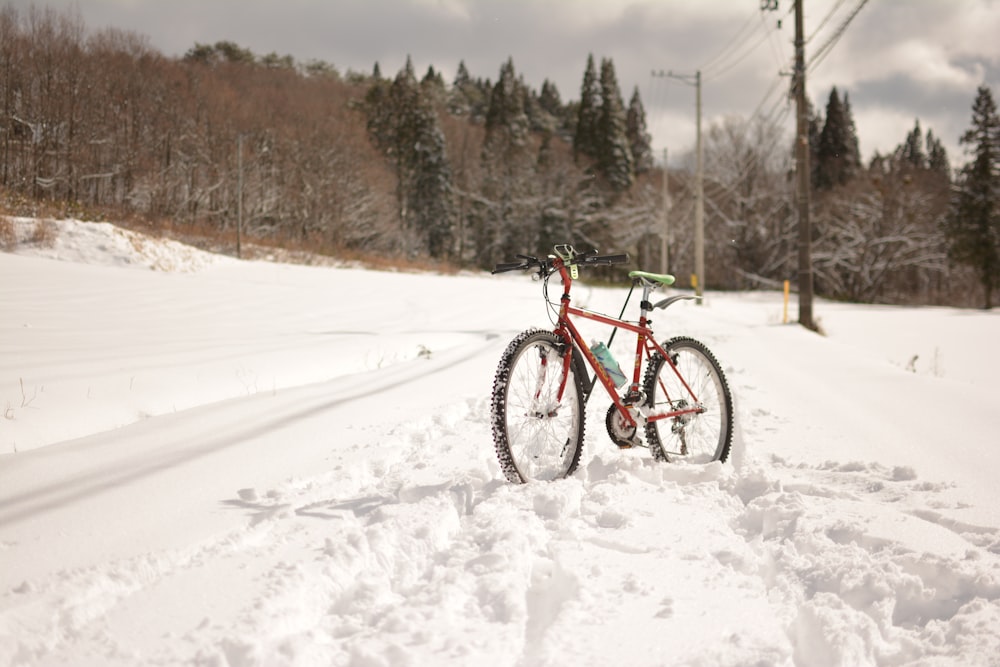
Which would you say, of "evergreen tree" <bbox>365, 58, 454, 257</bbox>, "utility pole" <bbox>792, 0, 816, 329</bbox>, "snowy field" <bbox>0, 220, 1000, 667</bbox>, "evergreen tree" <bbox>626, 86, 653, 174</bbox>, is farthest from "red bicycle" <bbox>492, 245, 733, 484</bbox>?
"evergreen tree" <bbox>626, 86, 653, 174</bbox>

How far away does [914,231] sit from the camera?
119 feet

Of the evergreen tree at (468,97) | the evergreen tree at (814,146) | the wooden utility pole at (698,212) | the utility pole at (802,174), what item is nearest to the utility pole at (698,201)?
the wooden utility pole at (698,212)

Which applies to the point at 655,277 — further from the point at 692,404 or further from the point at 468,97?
the point at 468,97

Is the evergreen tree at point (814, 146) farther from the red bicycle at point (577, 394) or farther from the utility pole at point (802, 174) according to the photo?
the red bicycle at point (577, 394)

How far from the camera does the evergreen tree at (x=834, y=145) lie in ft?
199

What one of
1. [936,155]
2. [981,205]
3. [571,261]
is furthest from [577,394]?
[936,155]

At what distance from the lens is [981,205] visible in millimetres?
34375

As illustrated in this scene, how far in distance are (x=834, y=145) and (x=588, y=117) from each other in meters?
27.7

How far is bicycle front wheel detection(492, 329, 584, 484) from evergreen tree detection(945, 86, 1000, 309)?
42.6m

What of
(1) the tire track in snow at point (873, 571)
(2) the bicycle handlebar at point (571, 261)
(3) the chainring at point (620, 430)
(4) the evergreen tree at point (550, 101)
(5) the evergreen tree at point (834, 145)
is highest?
(4) the evergreen tree at point (550, 101)

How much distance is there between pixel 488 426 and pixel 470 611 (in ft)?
7.85

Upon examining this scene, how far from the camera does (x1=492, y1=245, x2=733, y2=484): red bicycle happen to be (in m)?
2.85

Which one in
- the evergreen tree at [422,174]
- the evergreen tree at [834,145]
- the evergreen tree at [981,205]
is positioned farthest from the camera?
the evergreen tree at [834,145]

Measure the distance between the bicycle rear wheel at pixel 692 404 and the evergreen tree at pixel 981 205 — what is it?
41.5 metres
